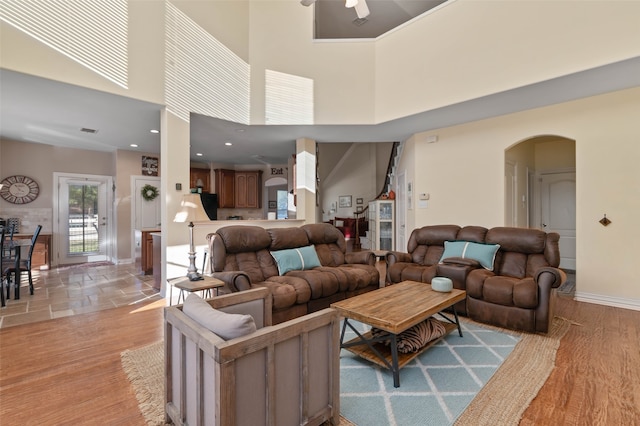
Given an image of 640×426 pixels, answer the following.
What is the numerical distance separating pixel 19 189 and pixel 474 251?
329 inches

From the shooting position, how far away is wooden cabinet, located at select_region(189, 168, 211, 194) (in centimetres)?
842

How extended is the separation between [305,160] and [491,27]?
3.50 m

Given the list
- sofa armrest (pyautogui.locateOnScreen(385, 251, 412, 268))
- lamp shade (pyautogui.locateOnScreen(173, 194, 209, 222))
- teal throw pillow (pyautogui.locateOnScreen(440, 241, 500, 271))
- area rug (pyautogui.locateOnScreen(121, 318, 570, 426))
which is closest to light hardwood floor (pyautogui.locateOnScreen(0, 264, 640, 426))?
area rug (pyautogui.locateOnScreen(121, 318, 570, 426))

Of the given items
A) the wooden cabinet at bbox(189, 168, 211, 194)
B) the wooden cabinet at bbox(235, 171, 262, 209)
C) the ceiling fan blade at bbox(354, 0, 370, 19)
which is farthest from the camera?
the wooden cabinet at bbox(235, 171, 262, 209)

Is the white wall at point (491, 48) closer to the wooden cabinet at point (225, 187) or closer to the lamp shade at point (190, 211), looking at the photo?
the lamp shade at point (190, 211)

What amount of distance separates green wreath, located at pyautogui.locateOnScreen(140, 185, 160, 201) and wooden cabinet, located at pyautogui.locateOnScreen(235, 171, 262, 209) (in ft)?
7.38

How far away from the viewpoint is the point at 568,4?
337 centimetres

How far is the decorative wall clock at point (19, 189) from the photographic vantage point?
592 cm

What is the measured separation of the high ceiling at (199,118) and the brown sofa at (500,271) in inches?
72.7

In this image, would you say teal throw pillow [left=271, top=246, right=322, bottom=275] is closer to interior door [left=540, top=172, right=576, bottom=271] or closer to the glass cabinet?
the glass cabinet

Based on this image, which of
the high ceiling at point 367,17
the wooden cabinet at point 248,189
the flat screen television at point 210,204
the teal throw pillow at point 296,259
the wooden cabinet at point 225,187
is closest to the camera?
the teal throw pillow at point 296,259

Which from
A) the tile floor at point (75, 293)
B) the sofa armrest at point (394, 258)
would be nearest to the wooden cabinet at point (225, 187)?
the tile floor at point (75, 293)

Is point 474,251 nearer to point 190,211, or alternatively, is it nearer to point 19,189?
point 190,211

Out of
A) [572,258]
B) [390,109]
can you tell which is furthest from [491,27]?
[572,258]
